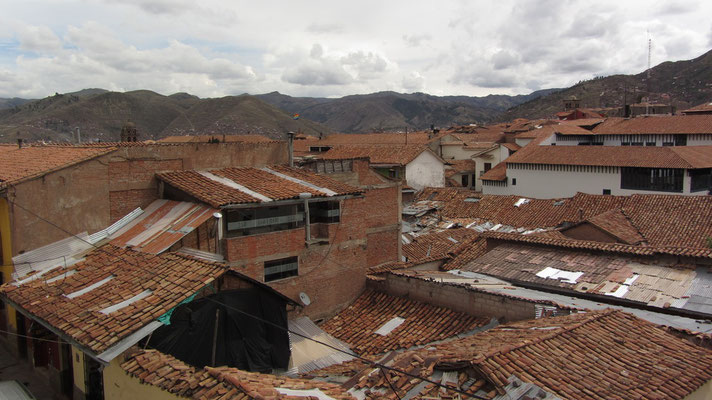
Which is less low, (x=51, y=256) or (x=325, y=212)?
(x=325, y=212)

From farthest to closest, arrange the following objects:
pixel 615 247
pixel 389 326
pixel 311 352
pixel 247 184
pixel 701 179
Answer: pixel 701 179 < pixel 615 247 < pixel 247 184 < pixel 389 326 < pixel 311 352

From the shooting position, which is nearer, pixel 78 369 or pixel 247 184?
pixel 78 369

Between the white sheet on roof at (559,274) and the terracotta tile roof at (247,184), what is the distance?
18.1ft

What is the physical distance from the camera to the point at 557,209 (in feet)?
87.1

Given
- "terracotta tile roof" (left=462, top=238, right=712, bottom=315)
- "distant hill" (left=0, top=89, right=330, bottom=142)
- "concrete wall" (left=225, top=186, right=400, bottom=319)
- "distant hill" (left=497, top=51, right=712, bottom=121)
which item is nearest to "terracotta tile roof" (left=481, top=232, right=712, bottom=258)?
"terracotta tile roof" (left=462, top=238, right=712, bottom=315)

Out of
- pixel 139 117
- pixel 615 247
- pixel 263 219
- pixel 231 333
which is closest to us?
pixel 231 333

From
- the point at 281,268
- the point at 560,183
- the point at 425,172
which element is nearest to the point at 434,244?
the point at 281,268

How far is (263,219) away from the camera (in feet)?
42.3

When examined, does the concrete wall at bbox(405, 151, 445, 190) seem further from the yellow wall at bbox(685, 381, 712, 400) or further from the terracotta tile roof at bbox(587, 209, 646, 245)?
the yellow wall at bbox(685, 381, 712, 400)

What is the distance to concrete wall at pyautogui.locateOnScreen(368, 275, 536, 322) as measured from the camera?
37.6 feet

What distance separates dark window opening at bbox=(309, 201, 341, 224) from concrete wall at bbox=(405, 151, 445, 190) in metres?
26.2

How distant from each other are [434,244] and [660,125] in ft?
96.3

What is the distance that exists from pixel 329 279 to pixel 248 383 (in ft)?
25.1

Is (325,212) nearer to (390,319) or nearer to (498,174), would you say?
(390,319)
